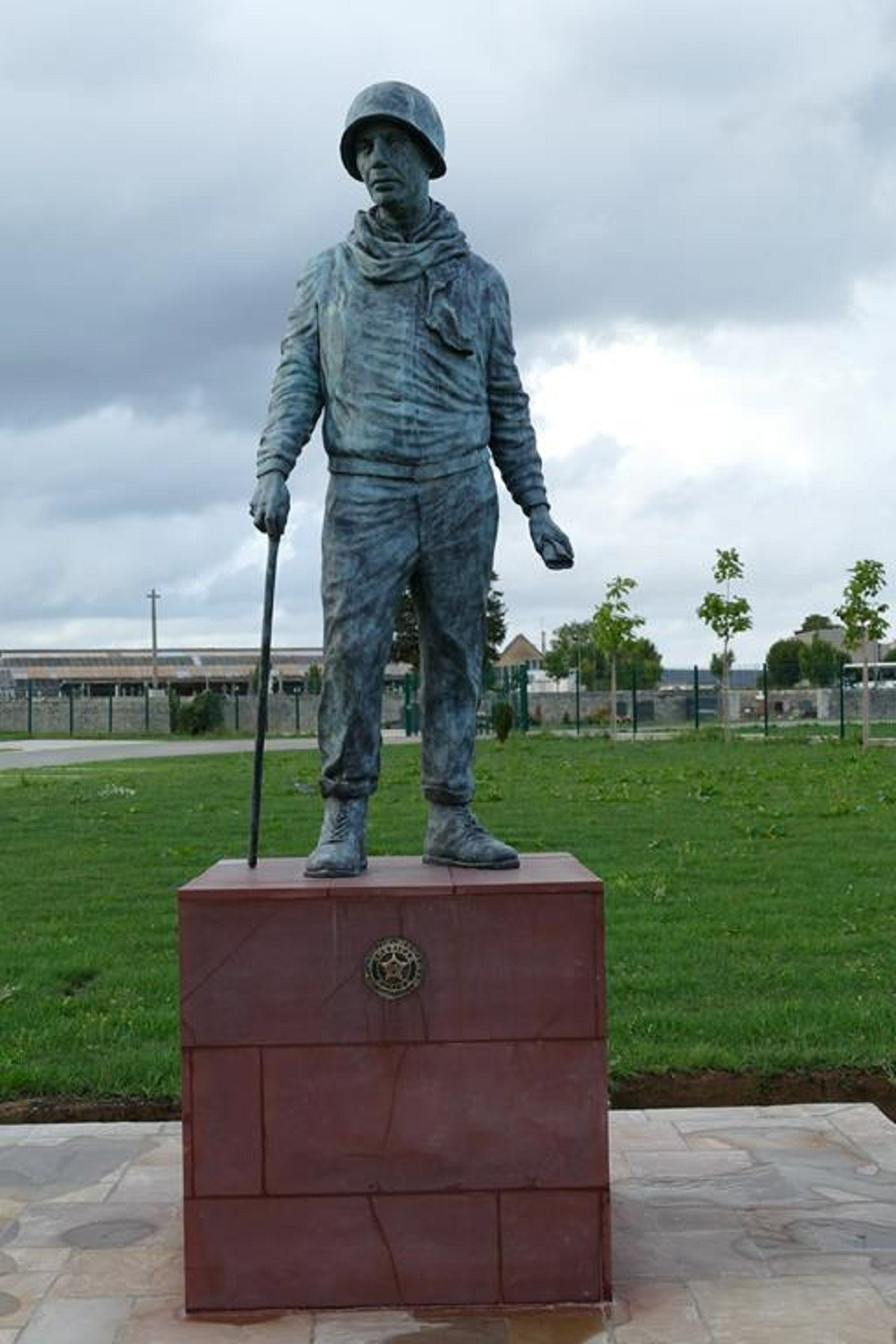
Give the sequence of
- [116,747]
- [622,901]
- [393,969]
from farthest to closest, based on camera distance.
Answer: [116,747]
[622,901]
[393,969]

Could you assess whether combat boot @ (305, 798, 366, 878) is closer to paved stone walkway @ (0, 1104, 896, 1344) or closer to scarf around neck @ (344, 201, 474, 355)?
paved stone walkway @ (0, 1104, 896, 1344)

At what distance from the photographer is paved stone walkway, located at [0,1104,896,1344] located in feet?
12.6

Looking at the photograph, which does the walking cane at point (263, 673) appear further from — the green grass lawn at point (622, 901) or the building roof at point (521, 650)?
the building roof at point (521, 650)

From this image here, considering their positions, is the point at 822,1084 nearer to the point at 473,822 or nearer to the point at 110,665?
the point at 473,822

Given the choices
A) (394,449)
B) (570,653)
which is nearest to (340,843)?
(394,449)

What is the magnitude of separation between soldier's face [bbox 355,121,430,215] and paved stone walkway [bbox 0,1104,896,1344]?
9.79 feet

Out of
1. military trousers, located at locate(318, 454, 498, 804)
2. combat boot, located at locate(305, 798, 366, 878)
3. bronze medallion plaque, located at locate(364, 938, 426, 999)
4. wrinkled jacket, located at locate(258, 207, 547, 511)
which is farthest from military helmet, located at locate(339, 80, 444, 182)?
bronze medallion plaque, located at locate(364, 938, 426, 999)

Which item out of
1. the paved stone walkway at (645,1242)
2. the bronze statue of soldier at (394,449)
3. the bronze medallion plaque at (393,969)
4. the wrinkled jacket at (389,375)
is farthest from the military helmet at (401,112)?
the paved stone walkway at (645,1242)

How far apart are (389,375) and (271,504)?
491 millimetres

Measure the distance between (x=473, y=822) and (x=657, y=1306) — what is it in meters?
1.39

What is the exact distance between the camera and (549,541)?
4699mm

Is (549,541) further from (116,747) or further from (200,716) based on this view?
(200,716)

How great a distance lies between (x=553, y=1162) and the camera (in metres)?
4.11

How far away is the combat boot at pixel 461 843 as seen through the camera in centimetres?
448
